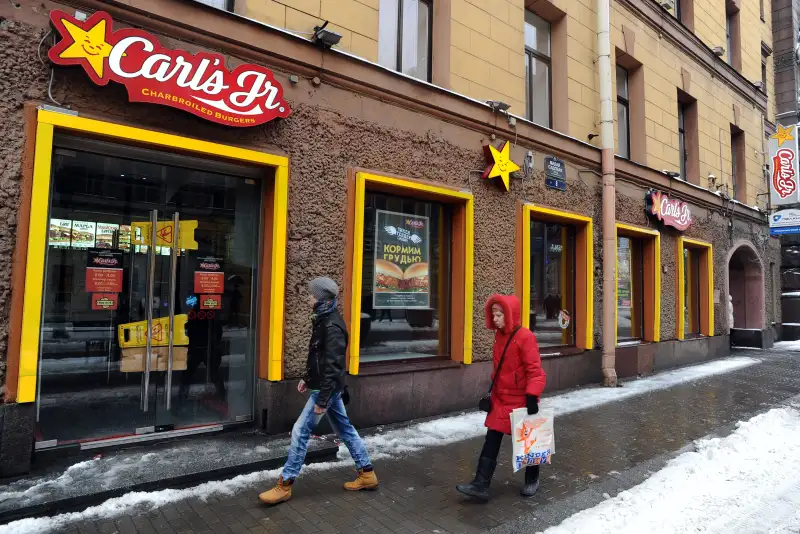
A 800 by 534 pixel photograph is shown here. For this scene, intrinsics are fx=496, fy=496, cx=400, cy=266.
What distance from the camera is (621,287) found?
11.1 metres

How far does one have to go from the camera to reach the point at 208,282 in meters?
5.76

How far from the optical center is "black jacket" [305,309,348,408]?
3.92 meters

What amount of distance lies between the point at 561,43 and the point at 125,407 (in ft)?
30.9

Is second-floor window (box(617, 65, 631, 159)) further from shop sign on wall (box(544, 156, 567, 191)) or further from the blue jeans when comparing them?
the blue jeans

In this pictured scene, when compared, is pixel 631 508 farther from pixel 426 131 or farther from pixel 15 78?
pixel 15 78

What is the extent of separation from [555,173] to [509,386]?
5726mm

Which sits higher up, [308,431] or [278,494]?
[308,431]

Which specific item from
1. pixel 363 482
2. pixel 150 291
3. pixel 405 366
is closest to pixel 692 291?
pixel 405 366

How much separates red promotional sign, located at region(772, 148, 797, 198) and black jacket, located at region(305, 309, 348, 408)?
17110 millimetres

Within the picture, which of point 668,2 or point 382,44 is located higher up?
point 668,2

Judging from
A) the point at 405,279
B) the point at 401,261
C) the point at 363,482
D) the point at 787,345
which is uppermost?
the point at 401,261

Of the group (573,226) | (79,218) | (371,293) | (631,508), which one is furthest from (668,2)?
(79,218)

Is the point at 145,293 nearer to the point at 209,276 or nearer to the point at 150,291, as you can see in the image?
the point at 150,291

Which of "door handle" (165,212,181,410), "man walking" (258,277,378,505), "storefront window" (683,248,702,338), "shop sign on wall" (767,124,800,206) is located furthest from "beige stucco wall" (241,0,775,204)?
"man walking" (258,277,378,505)
